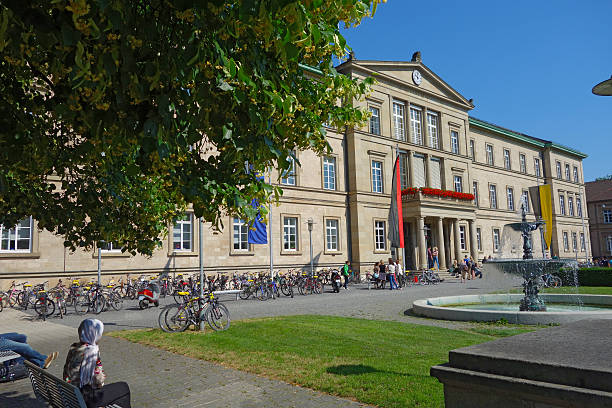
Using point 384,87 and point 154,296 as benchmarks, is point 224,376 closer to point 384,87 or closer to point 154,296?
point 154,296

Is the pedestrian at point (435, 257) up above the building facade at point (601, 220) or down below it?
below

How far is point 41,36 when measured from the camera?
2879 millimetres

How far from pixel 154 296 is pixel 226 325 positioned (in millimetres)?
7645

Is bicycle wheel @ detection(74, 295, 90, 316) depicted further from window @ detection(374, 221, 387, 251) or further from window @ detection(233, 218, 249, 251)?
window @ detection(374, 221, 387, 251)

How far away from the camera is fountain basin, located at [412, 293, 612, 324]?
1112 centimetres

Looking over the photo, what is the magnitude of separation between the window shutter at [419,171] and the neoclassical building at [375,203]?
0.10 metres

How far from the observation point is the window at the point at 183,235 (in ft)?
84.7

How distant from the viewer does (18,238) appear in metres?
21.0

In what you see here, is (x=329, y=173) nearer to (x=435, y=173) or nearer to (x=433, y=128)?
(x=435, y=173)

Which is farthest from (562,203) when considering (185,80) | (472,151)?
(185,80)

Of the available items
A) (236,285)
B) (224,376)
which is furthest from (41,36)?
(236,285)

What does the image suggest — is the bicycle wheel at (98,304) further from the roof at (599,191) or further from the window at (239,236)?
the roof at (599,191)

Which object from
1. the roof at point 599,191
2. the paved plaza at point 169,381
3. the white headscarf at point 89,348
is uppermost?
the roof at point 599,191

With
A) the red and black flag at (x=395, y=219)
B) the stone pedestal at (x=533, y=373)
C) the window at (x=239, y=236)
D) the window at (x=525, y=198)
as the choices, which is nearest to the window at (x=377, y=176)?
the red and black flag at (x=395, y=219)
